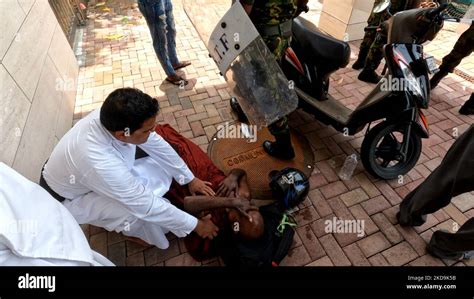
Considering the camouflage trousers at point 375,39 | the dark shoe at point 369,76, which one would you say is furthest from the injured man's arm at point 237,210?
the dark shoe at point 369,76

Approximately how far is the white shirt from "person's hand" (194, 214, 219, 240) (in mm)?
71

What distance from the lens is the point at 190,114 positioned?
3623 mm

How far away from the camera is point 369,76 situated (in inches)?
161

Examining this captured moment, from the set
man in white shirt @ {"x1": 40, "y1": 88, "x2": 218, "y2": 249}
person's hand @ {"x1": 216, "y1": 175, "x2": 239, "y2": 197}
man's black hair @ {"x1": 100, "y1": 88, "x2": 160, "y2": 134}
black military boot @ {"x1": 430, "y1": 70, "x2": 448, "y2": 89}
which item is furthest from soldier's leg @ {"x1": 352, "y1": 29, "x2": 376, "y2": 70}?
man's black hair @ {"x1": 100, "y1": 88, "x2": 160, "y2": 134}

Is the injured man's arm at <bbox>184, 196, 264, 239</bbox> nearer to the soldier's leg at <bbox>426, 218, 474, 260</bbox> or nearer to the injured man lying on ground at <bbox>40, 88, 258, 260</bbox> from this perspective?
the injured man lying on ground at <bbox>40, 88, 258, 260</bbox>

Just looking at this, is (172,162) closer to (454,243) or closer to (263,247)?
(263,247)

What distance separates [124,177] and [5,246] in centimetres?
65

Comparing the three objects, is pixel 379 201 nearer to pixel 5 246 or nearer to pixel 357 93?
pixel 357 93

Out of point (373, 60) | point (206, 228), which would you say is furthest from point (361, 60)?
point (206, 228)

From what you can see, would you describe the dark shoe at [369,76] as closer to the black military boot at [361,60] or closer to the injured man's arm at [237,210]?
the black military boot at [361,60]

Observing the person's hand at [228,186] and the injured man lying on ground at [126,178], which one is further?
the person's hand at [228,186]

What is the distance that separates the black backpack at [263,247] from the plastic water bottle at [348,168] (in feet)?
3.11

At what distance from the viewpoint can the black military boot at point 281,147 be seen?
9.10 feet
